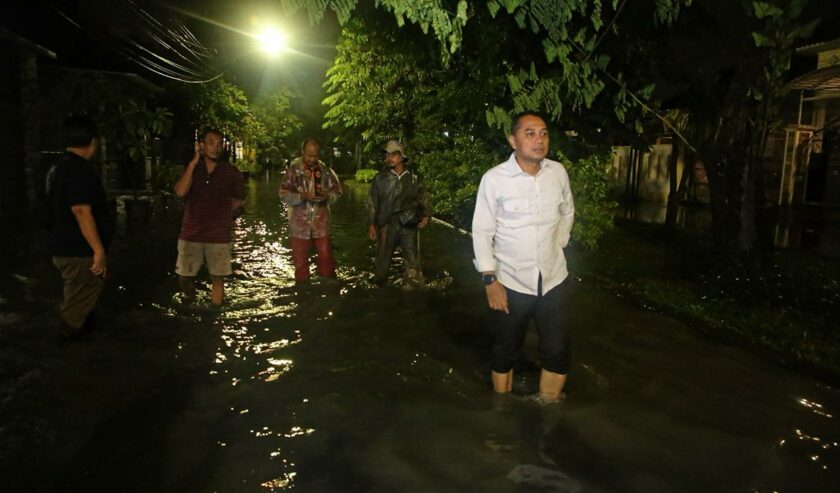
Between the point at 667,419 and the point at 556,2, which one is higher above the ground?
the point at 556,2

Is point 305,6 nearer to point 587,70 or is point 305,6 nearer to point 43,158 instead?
point 587,70

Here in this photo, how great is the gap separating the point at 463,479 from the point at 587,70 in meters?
4.33

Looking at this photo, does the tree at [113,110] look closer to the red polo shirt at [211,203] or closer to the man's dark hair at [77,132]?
the red polo shirt at [211,203]

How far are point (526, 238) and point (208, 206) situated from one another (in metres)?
3.81

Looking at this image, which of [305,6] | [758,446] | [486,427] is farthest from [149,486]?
[758,446]

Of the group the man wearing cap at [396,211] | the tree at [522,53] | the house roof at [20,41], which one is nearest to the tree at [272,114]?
the house roof at [20,41]

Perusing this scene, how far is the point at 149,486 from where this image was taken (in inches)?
133

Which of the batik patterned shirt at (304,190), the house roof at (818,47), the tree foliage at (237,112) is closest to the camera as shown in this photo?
the batik patterned shirt at (304,190)

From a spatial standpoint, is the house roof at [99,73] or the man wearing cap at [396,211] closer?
the man wearing cap at [396,211]

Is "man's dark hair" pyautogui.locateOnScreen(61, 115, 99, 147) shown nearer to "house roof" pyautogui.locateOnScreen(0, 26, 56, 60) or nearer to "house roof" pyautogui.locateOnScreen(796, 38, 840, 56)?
"house roof" pyautogui.locateOnScreen(0, 26, 56, 60)

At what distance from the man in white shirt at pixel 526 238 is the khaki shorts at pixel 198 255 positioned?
3.52 meters

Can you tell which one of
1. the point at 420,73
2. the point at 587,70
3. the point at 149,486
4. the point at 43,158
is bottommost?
the point at 149,486

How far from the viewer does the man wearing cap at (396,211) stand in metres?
7.86

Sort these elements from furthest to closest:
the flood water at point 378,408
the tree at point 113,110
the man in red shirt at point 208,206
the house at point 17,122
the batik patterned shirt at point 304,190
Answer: the tree at point 113,110, the house at point 17,122, the batik patterned shirt at point 304,190, the man in red shirt at point 208,206, the flood water at point 378,408
